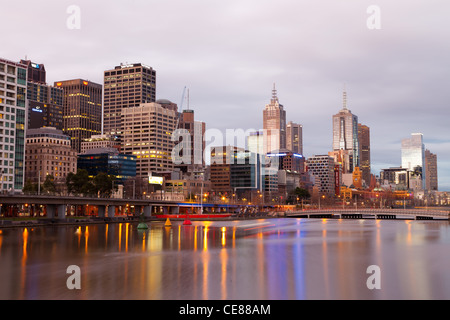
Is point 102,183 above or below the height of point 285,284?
above

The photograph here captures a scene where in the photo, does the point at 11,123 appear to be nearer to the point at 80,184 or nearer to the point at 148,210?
the point at 80,184

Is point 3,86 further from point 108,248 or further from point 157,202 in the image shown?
point 108,248

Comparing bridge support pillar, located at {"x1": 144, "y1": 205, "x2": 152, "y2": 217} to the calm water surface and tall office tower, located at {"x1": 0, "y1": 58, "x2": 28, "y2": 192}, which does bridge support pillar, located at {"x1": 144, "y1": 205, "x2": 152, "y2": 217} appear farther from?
the calm water surface

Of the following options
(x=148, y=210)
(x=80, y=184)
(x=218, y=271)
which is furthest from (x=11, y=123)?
(x=218, y=271)

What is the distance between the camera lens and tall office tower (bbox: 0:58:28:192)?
548ft

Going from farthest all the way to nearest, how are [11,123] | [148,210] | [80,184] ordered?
[148,210]
[11,123]
[80,184]

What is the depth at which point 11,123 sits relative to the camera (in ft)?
560

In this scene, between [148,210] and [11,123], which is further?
[148,210]

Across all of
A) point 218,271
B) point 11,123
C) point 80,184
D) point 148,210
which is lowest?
point 218,271

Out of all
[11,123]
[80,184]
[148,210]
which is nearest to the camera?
[80,184]

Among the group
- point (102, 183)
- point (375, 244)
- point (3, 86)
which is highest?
point (3, 86)

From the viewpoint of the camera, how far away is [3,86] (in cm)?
16825
